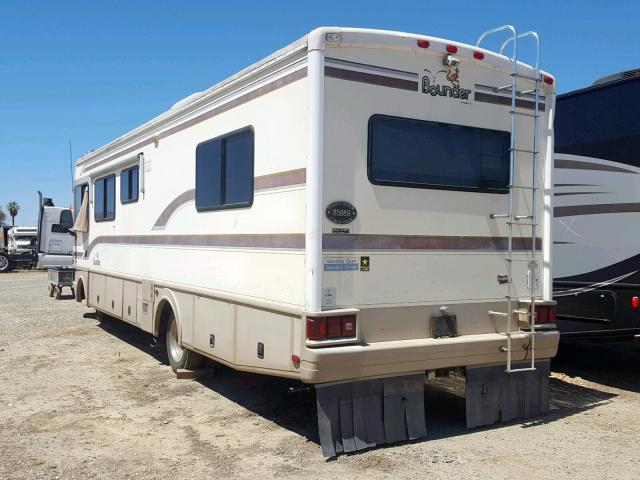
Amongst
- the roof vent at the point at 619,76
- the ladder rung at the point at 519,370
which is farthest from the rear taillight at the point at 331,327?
the roof vent at the point at 619,76

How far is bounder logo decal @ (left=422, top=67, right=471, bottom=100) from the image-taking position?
5191 mm

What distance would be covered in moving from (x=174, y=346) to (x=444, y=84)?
4.25m

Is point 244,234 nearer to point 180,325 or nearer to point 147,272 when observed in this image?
point 180,325

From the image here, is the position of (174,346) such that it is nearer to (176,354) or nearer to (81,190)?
(176,354)

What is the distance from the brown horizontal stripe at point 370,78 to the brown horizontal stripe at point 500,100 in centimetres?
69

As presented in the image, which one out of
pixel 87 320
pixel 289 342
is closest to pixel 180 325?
pixel 289 342

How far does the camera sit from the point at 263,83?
5324mm

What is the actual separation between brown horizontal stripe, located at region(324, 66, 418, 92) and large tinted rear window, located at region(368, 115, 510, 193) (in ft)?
0.85

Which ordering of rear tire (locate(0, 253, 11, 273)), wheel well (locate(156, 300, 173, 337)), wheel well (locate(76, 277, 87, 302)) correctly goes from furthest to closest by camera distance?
rear tire (locate(0, 253, 11, 273)) < wheel well (locate(76, 277, 87, 302)) < wheel well (locate(156, 300, 173, 337))

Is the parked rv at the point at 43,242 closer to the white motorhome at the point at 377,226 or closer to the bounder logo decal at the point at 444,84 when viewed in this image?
the white motorhome at the point at 377,226

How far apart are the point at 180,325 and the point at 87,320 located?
19.6 feet

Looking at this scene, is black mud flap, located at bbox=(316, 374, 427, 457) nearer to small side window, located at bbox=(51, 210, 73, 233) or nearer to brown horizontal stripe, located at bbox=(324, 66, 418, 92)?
brown horizontal stripe, located at bbox=(324, 66, 418, 92)

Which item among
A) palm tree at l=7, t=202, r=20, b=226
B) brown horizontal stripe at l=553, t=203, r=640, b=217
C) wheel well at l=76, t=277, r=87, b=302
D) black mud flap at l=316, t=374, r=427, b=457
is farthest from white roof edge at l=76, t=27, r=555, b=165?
palm tree at l=7, t=202, r=20, b=226

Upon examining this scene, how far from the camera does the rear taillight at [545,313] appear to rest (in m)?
5.67
